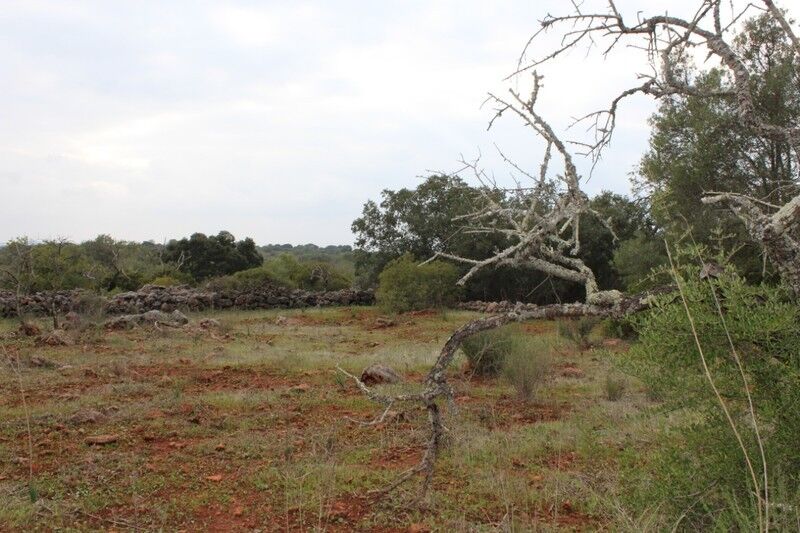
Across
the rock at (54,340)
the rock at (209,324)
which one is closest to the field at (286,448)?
the rock at (54,340)

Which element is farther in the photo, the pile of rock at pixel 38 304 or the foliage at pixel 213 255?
the foliage at pixel 213 255

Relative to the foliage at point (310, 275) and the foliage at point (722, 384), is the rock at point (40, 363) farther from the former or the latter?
the foliage at point (310, 275)

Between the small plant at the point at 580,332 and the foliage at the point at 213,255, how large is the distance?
75.3 ft

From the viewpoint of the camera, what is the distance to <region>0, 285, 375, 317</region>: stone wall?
2023 cm

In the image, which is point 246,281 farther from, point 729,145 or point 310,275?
point 729,145

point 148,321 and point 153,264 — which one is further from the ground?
point 153,264

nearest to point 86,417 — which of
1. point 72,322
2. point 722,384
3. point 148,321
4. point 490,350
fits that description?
point 490,350

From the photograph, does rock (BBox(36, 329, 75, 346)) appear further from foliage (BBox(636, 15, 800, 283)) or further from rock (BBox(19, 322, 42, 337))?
foliage (BBox(636, 15, 800, 283))

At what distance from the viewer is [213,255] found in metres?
36.0

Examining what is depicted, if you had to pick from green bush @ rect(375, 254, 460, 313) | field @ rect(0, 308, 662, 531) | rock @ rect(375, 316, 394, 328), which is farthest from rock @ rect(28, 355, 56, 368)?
green bush @ rect(375, 254, 460, 313)

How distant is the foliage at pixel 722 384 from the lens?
3.21 metres

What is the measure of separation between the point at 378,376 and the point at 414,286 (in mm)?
13850

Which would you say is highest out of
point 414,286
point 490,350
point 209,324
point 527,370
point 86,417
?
point 414,286

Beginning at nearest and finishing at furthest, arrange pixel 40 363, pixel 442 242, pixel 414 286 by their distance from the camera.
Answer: pixel 40 363 < pixel 414 286 < pixel 442 242
